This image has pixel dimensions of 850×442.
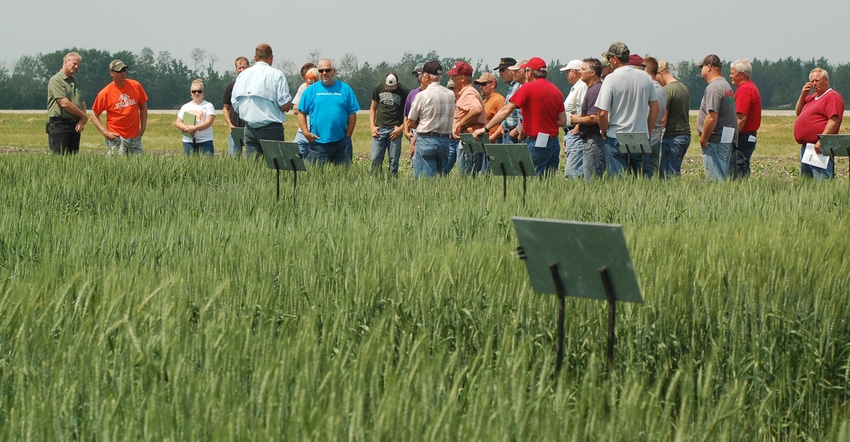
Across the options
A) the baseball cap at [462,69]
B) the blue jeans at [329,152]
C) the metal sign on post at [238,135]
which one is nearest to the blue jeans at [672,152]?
the baseball cap at [462,69]

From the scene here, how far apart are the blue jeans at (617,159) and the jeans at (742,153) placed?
1.61 m

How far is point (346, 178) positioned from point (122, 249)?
4.76m

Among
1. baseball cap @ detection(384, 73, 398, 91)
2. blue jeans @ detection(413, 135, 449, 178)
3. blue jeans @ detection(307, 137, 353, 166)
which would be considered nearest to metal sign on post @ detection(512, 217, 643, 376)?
blue jeans @ detection(413, 135, 449, 178)

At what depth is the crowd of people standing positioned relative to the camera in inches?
382

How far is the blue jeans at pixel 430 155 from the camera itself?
10273 millimetres

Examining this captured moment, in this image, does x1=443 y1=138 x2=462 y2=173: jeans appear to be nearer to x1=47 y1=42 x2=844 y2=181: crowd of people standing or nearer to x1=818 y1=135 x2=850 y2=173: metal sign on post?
x1=47 y1=42 x2=844 y2=181: crowd of people standing

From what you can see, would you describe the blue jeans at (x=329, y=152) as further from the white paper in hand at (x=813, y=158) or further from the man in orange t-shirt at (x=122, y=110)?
the white paper in hand at (x=813, y=158)

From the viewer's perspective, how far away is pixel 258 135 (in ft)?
35.4

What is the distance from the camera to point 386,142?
11.4 metres

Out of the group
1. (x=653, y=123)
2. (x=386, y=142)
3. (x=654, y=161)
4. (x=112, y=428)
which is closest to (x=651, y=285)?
(x=112, y=428)

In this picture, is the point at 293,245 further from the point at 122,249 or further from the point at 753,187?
the point at 753,187

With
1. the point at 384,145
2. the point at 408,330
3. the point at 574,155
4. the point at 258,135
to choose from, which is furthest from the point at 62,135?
→ the point at 408,330

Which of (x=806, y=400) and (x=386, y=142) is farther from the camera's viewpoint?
(x=386, y=142)

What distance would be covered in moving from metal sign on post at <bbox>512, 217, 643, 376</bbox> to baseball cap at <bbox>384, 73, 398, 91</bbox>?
813 centimetres
